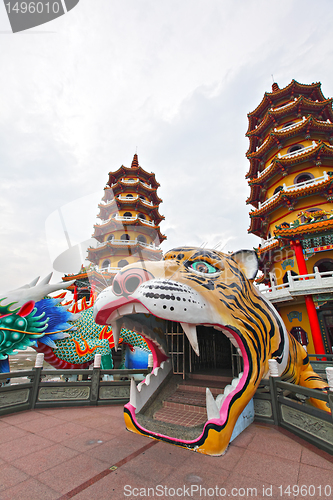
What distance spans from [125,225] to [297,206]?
12930 mm

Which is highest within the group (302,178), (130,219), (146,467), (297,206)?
(130,219)

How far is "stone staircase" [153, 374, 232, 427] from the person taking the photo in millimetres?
3390

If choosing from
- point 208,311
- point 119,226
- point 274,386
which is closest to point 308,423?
point 274,386

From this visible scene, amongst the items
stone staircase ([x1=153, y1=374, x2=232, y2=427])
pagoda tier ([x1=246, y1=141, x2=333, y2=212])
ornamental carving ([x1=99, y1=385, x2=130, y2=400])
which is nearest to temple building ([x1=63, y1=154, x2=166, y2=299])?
pagoda tier ([x1=246, y1=141, x2=333, y2=212])

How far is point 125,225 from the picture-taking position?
20438mm

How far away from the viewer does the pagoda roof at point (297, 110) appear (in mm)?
15250

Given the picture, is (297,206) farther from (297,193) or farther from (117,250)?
(117,250)

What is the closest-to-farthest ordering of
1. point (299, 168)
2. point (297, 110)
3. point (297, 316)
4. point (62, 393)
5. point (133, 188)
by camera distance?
point (62, 393) → point (297, 316) → point (299, 168) → point (297, 110) → point (133, 188)

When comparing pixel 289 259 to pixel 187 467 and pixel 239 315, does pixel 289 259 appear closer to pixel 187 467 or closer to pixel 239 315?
pixel 239 315

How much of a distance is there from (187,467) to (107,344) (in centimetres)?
601

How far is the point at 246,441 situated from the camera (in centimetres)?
317

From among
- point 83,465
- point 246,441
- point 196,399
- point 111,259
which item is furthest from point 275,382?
point 111,259

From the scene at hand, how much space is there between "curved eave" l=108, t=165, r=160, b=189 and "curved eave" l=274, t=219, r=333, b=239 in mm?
14668

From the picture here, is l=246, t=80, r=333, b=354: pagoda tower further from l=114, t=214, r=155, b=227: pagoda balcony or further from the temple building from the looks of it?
the temple building
